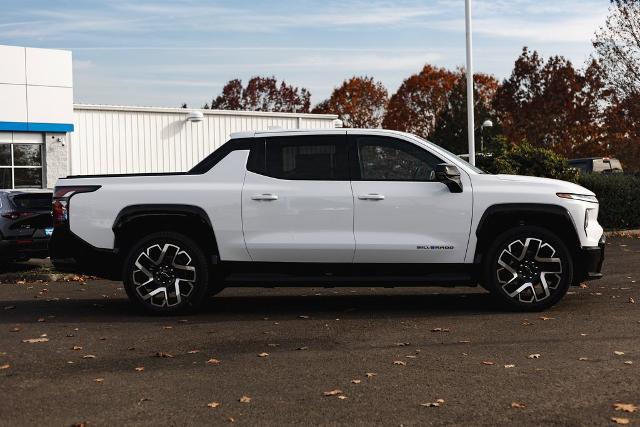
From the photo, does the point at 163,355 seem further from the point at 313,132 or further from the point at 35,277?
the point at 35,277

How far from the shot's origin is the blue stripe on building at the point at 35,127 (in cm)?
2927

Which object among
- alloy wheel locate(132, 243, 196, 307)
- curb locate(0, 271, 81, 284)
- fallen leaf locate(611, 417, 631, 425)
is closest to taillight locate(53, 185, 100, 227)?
alloy wheel locate(132, 243, 196, 307)

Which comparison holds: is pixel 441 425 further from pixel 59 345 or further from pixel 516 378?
pixel 59 345

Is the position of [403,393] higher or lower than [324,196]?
lower

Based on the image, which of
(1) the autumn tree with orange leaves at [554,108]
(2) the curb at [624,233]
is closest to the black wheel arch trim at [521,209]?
(2) the curb at [624,233]

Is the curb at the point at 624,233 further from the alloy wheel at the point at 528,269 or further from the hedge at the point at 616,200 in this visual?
the alloy wheel at the point at 528,269

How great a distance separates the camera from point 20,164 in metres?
30.3

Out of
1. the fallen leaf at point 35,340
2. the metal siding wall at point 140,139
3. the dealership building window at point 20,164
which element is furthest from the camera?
the metal siding wall at point 140,139

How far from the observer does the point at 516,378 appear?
6.38 metres

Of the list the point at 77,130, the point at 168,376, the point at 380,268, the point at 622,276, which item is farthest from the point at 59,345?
the point at 77,130

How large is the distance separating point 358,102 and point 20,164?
4591cm

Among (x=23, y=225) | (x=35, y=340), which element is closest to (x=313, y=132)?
(x=35, y=340)

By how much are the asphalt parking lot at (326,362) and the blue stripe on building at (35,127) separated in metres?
19.6

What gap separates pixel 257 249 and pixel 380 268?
125cm
